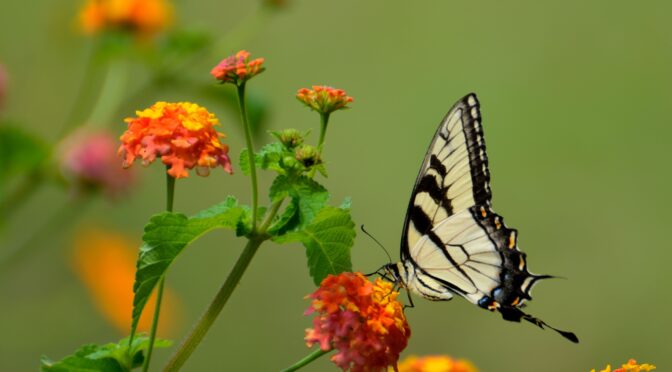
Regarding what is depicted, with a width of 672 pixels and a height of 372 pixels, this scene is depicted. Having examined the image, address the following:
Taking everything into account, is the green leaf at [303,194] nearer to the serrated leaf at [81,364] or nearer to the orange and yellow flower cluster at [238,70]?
the orange and yellow flower cluster at [238,70]

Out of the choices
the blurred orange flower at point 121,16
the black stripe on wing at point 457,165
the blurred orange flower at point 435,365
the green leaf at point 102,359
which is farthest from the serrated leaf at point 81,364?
the blurred orange flower at point 121,16

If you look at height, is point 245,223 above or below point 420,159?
below

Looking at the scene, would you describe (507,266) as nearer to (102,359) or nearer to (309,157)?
(309,157)

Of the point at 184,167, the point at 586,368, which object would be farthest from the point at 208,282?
the point at 184,167

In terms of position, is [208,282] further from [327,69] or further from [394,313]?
[394,313]

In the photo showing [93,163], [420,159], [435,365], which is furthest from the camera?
[420,159]

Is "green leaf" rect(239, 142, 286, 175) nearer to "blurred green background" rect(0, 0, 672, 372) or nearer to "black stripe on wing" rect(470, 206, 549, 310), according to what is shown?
"black stripe on wing" rect(470, 206, 549, 310)

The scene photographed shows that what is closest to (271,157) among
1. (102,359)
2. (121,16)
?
(102,359)
